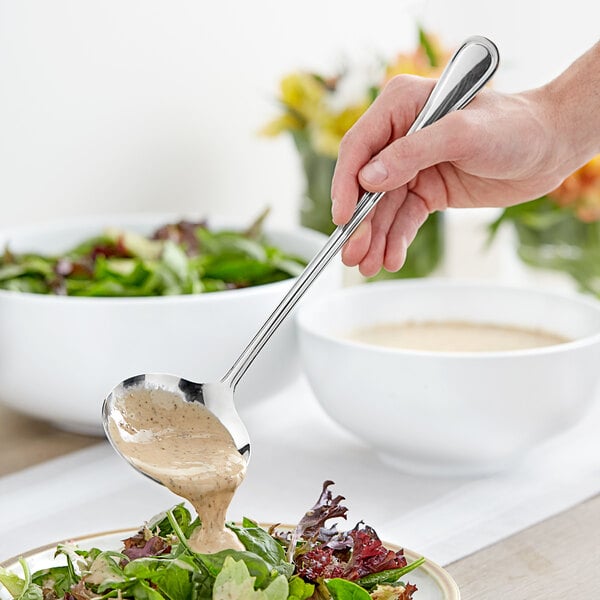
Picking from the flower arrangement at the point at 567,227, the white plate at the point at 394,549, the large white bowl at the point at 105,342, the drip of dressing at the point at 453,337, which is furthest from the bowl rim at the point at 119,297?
the flower arrangement at the point at 567,227

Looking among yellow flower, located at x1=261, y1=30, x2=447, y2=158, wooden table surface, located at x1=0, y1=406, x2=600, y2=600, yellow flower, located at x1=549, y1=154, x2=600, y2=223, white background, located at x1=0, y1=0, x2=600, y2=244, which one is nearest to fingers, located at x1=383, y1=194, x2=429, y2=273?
wooden table surface, located at x1=0, y1=406, x2=600, y2=600

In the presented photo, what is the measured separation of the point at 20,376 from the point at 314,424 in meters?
0.39

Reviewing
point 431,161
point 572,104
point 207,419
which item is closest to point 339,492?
point 207,419

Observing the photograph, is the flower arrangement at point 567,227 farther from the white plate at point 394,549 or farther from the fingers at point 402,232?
the white plate at point 394,549

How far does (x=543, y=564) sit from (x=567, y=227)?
1104mm

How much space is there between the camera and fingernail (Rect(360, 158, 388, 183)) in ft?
3.17

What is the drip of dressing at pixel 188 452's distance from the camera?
2.57ft

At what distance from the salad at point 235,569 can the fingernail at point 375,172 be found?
0.33 metres

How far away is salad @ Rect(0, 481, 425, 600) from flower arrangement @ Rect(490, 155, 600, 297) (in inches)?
45.2

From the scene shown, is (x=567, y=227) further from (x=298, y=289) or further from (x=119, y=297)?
(x=298, y=289)

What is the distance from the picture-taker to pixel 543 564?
94 centimetres

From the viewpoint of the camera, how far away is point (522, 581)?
902 millimetres

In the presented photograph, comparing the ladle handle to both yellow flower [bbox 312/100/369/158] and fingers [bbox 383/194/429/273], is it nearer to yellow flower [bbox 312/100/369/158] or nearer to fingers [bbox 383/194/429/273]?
fingers [bbox 383/194/429/273]

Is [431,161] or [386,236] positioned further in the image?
[386,236]
